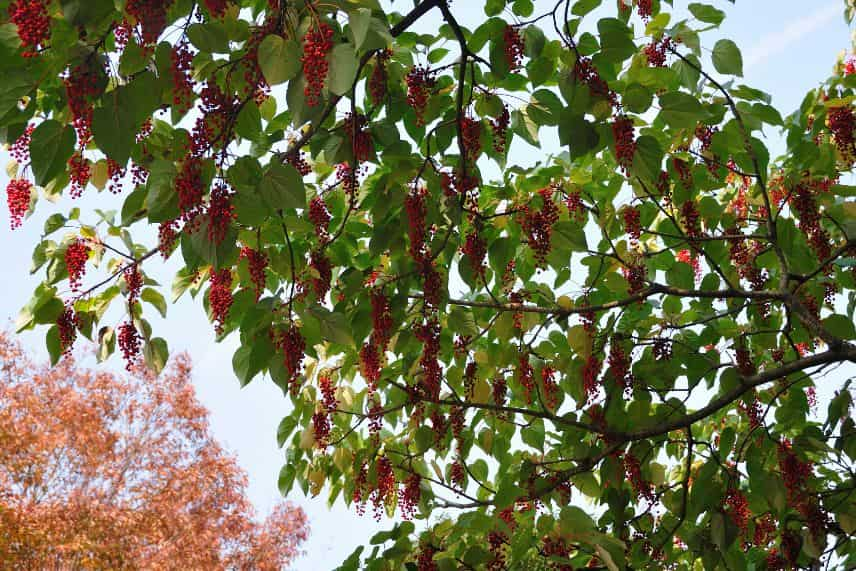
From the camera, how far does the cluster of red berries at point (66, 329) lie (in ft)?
7.57

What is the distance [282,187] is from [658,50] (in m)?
1.64

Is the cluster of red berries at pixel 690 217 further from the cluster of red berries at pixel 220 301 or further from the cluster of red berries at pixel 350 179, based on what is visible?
the cluster of red berries at pixel 220 301

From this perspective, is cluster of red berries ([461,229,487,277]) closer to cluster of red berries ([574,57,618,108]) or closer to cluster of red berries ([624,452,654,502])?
cluster of red berries ([574,57,618,108])

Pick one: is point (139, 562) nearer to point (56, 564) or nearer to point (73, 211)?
point (56, 564)

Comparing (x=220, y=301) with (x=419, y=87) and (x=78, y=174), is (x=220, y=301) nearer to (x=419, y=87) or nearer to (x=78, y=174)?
(x=78, y=174)

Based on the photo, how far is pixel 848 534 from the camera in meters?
2.79

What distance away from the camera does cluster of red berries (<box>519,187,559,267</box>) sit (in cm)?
243

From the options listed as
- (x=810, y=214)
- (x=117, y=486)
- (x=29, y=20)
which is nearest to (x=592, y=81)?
(x=810, y=214)

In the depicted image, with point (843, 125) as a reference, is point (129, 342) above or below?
below

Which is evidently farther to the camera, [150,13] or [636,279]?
[636,279]

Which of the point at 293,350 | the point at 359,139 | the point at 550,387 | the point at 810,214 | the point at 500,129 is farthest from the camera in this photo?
the point at 550,387

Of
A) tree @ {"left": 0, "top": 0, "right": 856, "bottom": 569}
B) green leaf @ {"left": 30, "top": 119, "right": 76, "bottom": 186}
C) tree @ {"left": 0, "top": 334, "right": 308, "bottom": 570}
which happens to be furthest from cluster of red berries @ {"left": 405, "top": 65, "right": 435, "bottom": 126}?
tree @ {"left": 0, "top": 334, "right": 308, "bottom": 570}

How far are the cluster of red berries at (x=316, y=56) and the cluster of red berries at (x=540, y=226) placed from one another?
1.06 metres

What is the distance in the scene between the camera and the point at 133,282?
235cm
